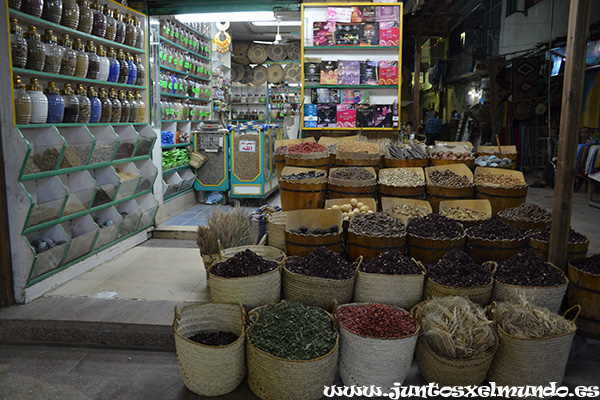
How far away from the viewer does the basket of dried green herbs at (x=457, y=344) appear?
8.42 feet

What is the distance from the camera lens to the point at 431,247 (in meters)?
3.34

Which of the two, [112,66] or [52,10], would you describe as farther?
[112,66]

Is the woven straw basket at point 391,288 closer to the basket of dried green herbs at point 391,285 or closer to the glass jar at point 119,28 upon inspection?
the basket of dried green herbs at point 391,285

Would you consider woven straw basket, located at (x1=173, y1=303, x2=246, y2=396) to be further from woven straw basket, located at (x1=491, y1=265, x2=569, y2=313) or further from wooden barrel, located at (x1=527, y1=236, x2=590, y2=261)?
wooden barrel, located at (x1=527, y1=236, x2=590, y2=261)

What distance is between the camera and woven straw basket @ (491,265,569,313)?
116 inches

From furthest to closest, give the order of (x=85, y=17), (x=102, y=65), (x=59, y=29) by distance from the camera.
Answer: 1. (x=102, y=65)
2. (x=85, y=17)
3. (x=59, y=29)

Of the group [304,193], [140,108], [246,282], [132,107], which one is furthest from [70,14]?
[246,282]

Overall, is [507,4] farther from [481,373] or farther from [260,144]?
[481,373]

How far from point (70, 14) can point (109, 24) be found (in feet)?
2.01

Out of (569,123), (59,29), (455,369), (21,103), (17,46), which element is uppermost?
(59,29)

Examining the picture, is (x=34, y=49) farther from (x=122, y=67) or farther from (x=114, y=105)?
(x=122, y=67)

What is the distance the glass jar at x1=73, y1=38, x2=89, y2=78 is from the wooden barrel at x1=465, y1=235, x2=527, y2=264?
368 centimetres

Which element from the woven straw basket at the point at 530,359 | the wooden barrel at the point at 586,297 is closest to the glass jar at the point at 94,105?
the woven straw basket at the point at 530,359

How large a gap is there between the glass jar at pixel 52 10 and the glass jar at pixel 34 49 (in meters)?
0.23
